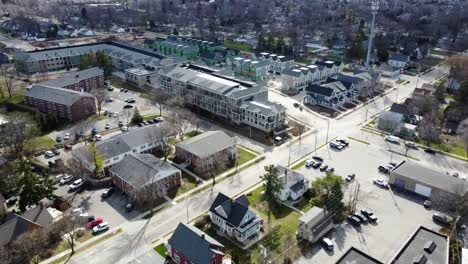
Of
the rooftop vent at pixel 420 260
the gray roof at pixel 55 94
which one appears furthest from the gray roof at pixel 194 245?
the gray roof at pixel 55 94

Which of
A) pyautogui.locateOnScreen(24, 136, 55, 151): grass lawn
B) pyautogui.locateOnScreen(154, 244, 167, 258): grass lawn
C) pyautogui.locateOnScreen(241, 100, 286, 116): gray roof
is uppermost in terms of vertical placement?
pyautogui.locateOnScreen(241, 100, 286, 116): gray roof

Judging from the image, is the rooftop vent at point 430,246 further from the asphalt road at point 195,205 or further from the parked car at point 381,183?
the asphalt road at point 195,205

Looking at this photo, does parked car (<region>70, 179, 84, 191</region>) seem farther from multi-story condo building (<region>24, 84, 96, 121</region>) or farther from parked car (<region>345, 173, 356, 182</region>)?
parked car (<region>345, 173, 356, 182</region>)

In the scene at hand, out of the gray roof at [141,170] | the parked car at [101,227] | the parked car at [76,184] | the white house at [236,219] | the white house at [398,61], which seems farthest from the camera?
the white house at [398,61]

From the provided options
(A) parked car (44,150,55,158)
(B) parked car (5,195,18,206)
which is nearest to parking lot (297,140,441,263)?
(B) parked car (5,195,18,206)

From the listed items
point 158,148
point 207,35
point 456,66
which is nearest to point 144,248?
point 158,148

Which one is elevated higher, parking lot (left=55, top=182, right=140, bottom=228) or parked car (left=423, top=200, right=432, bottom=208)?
parked car (left=423, top=200, right=432, bottom=208)
